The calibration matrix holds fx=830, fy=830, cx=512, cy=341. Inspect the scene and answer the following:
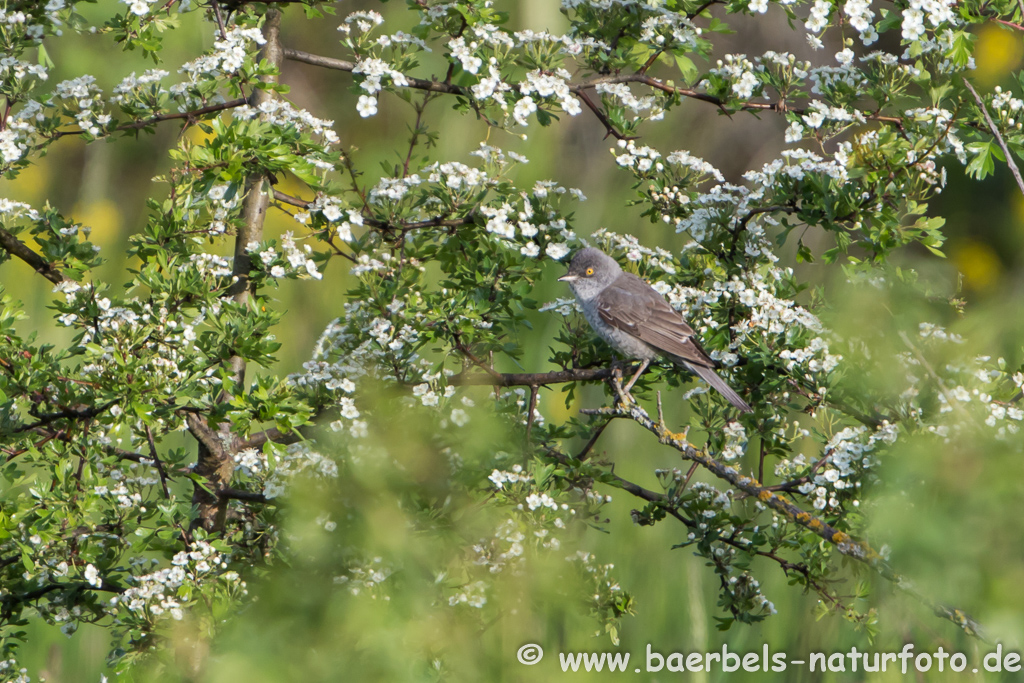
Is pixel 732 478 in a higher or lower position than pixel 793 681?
higher

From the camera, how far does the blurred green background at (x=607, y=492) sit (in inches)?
39.6

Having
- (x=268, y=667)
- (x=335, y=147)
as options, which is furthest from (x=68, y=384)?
(x=268, y=667)

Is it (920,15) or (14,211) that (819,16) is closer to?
(920,15)

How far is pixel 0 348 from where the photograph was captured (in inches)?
85.1

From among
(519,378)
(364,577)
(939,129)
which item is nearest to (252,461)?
(519,378)

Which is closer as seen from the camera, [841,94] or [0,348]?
[0,348]

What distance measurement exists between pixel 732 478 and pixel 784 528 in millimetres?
525

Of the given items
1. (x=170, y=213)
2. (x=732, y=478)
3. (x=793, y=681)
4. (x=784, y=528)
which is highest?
(x=170, y=213)

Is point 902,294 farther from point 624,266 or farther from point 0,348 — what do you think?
point 0,348

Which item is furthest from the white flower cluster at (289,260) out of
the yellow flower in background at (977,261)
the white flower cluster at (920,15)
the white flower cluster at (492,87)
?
the yellow flower in background at (977,261)

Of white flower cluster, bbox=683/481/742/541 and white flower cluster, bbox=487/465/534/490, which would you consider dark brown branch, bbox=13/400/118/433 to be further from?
white flower cluster, bbox=683/481/742/541

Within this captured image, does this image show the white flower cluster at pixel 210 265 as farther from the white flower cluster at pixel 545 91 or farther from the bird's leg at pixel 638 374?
the bird's leg at pixel 638 374
